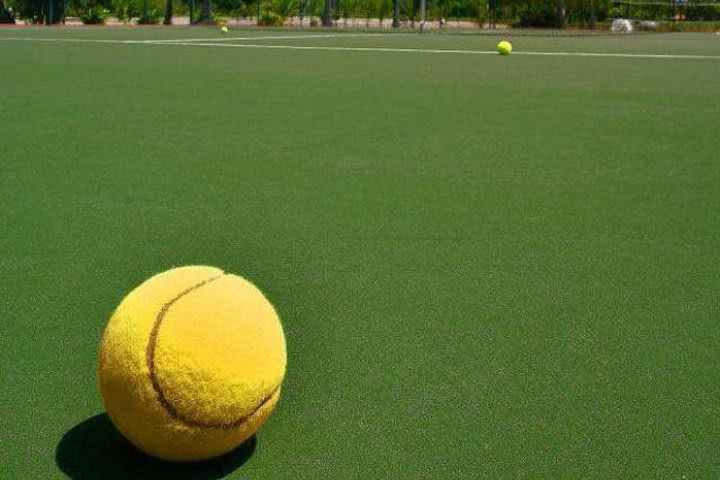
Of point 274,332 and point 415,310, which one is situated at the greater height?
point 274,332

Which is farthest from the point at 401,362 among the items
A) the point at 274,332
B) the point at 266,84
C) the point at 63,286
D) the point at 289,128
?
the point at 266,84

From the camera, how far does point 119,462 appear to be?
2.72 metres

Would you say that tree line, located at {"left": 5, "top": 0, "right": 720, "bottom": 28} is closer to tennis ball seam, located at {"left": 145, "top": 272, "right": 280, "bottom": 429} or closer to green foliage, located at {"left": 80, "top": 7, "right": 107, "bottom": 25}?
green foliage, located at {"left": 80, "top": 7, "right": 107, "bottom": 25}

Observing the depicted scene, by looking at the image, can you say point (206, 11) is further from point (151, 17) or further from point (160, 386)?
point (160, 386)

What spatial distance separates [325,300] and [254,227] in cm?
134

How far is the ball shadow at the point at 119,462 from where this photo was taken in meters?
2.65

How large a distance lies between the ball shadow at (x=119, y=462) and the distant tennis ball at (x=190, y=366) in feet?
0.19

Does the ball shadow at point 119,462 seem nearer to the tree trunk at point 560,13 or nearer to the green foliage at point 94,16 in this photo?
the tree trunk at point 560,13

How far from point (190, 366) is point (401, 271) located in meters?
2.15

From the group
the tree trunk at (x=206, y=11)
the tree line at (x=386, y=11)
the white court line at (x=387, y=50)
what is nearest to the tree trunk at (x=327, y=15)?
the tree line at (x=386, y=11)

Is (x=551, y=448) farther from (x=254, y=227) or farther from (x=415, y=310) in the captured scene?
(x=254, y=227)

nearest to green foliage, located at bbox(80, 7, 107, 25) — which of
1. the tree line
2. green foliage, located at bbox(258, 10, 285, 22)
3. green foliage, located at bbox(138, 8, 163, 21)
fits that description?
the tree line

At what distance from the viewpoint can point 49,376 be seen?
3.27 m

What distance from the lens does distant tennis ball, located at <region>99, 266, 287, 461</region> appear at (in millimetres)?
2480
